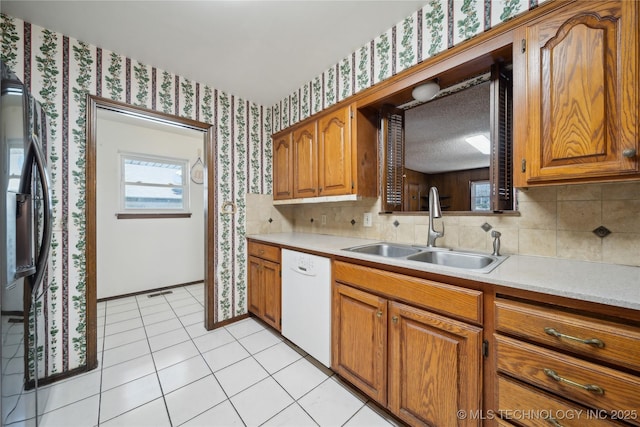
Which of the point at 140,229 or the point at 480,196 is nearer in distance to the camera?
the point at 480,196

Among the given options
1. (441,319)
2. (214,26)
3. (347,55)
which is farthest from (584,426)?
(214,26)

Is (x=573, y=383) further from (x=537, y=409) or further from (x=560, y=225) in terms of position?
(x=560, y=225)

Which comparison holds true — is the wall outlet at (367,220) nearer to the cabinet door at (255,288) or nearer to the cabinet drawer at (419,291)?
the cabinet drawer at (419,291)

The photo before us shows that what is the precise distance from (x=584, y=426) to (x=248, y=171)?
9.07 feet

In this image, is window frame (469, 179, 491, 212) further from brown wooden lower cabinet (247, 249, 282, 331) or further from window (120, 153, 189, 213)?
window (120, 153, 189, 213)

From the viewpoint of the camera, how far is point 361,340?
1.40m

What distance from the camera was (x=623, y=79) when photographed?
33.9 inches

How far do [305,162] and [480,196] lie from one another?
4.83 feet

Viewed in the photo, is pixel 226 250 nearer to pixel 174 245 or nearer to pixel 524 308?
pixel 174 245

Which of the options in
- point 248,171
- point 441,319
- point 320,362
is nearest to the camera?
point 441,319

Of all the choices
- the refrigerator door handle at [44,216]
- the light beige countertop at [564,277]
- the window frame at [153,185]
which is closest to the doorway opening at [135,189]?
the window frame at [153,185]

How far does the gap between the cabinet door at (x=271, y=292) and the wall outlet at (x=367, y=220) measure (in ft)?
2.87

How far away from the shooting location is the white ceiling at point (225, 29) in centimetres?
144

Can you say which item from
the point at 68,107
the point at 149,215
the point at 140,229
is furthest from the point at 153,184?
the point at 68,107
